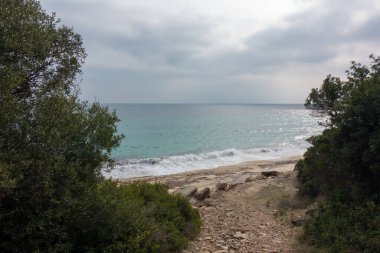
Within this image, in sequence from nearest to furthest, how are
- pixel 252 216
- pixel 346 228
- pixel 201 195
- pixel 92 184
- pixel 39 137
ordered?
1. pixel 39 137
2. pixel 92 184
3. pixel 346 228
4. pixel 252 216
5. pixel 201 195

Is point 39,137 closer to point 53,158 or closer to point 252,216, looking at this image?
point 53,158

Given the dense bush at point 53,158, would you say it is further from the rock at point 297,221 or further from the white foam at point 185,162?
the white foam at point 185,162

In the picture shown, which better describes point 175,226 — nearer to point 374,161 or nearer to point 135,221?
point 135,221

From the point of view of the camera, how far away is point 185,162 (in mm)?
43812

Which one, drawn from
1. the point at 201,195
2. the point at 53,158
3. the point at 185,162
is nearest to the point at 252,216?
the point at 201,195

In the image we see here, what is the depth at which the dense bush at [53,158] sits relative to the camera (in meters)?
7.46

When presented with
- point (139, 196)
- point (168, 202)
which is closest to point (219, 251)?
point (168, 202)

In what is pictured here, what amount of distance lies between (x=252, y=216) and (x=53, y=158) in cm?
948

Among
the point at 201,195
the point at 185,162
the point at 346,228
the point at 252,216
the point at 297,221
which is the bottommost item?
the point at 185,162

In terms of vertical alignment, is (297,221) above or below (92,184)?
below

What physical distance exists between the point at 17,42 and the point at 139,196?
634cm

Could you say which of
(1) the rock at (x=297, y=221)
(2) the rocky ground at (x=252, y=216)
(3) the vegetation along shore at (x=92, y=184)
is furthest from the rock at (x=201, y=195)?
(1) the rock at (x=297, y=221)

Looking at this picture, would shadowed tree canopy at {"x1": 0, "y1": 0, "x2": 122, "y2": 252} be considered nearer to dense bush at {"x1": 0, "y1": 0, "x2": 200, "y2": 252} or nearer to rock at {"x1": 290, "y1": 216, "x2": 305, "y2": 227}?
dense bush at {"x1": 0, "y1": 0, "x2": 200, "y2": 252}

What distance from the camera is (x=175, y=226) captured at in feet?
37.2
